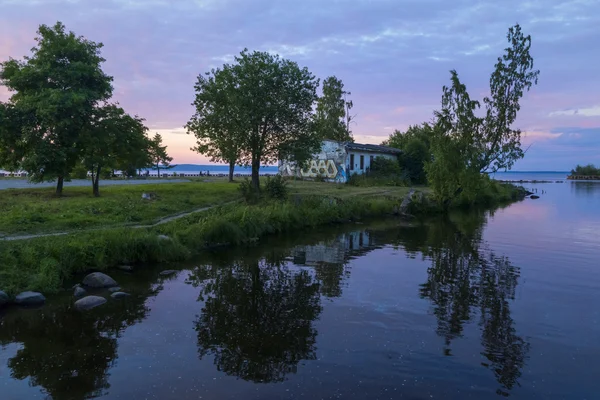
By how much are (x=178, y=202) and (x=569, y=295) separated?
70.9 ft

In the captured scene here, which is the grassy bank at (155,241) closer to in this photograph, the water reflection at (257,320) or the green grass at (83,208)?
the water reflection at (257,320)

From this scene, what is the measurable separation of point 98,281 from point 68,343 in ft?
14.3

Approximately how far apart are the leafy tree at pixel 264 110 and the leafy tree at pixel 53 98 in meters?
8.25

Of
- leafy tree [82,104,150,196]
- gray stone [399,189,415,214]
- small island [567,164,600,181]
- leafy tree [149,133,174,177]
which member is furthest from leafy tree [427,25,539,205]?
small island [567,164,600,181]

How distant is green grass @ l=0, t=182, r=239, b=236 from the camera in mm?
17953

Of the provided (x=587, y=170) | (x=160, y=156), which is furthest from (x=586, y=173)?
(x=160, y=156)

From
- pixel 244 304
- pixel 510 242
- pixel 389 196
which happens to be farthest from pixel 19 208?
pixel 389 196

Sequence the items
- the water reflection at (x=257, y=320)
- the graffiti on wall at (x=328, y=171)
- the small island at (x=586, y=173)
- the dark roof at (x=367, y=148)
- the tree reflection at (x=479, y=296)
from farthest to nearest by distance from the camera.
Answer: the small island at (x=586, y=173), the dark roof at (x=367, y=148), the graffiti on wall at (x=328, y=171), the tree reflection at (x=479, y=296), the water reflection at (x=257, y=320)

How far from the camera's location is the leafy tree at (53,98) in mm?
25219

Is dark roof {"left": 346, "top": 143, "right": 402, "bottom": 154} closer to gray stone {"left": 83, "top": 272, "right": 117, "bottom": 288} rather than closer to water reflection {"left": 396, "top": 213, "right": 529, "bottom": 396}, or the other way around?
water reflection {"left": 396, "top": 213, "right": 529, "bottom": 396}

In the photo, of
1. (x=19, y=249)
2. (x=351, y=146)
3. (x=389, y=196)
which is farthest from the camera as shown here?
(x=351, y=146)

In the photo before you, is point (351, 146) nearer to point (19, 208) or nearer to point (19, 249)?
point (19, 208)

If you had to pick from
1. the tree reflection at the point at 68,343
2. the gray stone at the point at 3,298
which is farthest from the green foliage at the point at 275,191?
the gray stone at the point at 3,298

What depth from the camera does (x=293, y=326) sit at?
1078cm
